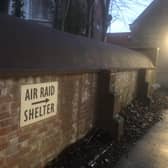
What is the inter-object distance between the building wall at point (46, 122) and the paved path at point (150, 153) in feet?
4.01

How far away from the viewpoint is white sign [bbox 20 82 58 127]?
3.48 m

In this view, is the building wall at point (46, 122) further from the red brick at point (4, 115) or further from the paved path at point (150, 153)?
the paved path at point (150, 153)

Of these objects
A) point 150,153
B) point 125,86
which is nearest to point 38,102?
point 150,153

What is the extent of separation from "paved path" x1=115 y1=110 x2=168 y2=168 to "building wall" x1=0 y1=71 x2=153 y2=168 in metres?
1.22

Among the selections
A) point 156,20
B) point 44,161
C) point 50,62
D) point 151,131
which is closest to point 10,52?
point 50,62

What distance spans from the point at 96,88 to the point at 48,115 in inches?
84.7

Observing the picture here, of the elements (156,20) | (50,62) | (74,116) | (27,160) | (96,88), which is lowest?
(27,160)

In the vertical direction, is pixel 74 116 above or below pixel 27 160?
above

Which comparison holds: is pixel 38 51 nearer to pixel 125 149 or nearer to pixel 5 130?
pixel 5 130

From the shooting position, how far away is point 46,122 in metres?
4.07

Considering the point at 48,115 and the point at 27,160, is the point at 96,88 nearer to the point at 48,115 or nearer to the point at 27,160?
the point at 48,115

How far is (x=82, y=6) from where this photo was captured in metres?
16.8

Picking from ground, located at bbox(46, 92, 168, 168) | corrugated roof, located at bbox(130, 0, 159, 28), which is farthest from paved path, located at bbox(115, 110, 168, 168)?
corrugated roof, located at bbox(130, 0, 159, 28)

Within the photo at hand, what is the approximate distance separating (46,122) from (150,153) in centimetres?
273
